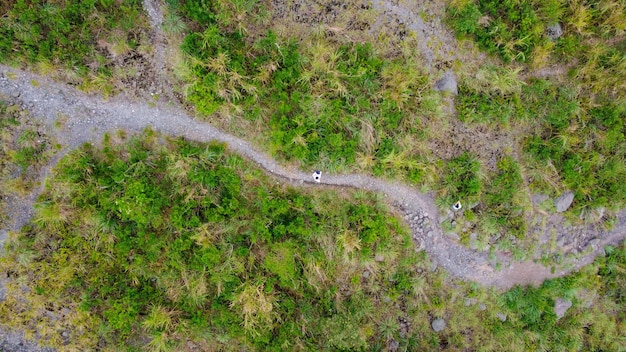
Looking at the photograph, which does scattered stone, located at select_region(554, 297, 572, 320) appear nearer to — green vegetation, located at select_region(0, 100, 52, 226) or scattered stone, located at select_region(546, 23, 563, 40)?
scattered stone, located at select_region(546, 23, 563, 40)

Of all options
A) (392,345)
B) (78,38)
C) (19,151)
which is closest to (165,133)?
(78,38)

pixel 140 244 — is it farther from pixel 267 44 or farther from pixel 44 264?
pixel 267 44

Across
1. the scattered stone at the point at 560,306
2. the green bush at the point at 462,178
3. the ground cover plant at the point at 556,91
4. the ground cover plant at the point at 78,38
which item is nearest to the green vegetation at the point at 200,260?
the scattered stone at the point at 560,306

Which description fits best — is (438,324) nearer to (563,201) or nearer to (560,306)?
(560,306)

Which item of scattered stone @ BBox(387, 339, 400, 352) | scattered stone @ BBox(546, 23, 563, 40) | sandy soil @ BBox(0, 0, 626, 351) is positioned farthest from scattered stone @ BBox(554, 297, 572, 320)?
scattered stone @ BBox(546, 23, 563, 40)

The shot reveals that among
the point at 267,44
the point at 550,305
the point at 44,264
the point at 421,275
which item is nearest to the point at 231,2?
the point at 267,44

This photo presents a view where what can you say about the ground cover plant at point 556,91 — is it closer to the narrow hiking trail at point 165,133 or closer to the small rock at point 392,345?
the narrow hiking trail at point 165,133
